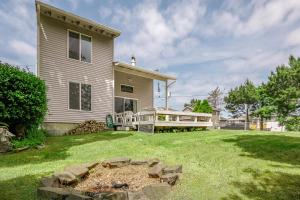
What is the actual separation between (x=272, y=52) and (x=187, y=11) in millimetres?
12672

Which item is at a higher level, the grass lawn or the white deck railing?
the white deck railing

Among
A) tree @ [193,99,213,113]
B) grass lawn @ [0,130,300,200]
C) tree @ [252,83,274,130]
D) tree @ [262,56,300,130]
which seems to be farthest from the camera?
tree @ [252,83,274,130]

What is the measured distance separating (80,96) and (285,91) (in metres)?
27.3

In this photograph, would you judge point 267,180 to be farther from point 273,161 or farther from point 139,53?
point 139,53

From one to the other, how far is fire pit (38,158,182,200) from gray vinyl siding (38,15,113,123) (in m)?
7.95

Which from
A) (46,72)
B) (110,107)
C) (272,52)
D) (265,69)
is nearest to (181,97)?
(265,69)

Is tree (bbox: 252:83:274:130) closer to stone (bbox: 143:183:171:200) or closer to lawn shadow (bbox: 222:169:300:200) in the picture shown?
lawn shadow (bbox: 222:169:300:200)

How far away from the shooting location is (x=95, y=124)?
527 inches

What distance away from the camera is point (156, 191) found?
3.62 metres

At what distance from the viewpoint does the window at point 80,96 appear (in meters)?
12.9

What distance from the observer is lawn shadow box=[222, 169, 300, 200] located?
3418mm

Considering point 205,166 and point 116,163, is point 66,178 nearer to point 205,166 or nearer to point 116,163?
point 116,163

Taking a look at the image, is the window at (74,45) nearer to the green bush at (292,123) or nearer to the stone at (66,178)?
the stone at (66,178)

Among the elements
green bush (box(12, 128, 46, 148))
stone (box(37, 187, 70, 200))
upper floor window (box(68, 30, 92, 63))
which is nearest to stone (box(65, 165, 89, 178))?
stone (box(37, 187, 70, 200))
